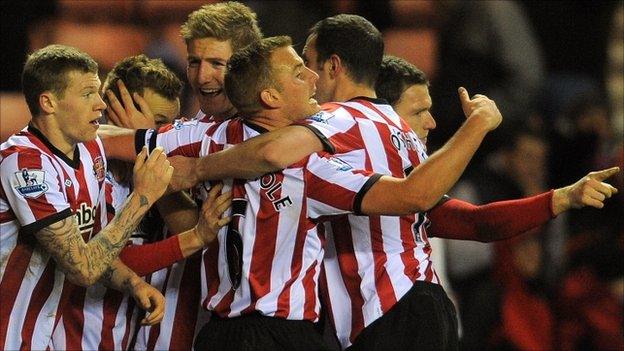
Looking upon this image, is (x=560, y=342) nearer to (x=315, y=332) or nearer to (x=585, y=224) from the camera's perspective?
(x=585, y=224)

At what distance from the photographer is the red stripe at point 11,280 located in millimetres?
4109

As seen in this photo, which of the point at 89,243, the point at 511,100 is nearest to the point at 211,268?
the point at 89,243

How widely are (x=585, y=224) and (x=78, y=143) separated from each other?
3.97m

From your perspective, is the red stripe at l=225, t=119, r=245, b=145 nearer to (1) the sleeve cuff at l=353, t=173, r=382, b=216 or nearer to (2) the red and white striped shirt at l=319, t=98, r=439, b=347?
(2) the red and white striped shirt at l=319, t=98, r=439, b=347

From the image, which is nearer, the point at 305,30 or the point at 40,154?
the point at 40,154

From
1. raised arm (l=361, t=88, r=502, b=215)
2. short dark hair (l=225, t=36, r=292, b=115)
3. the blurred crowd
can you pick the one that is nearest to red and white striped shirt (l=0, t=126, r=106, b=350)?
short dark hair (l=225, t=36, r=292, b=115)

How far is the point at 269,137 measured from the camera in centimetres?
387

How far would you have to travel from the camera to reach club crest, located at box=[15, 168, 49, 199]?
3920 mm

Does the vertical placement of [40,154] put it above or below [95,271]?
above

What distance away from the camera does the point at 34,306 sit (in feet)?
13.7

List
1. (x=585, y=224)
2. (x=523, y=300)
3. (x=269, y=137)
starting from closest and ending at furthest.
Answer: (x=269, y=137) → (x=523, y=300) → (x=585, y=224)

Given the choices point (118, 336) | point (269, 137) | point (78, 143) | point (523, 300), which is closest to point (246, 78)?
point (269, 137)

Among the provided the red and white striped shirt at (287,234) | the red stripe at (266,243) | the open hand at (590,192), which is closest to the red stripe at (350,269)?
the red and white striped shirt at (287,234)

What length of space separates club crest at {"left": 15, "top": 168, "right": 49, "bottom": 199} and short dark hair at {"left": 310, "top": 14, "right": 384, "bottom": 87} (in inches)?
43.7
